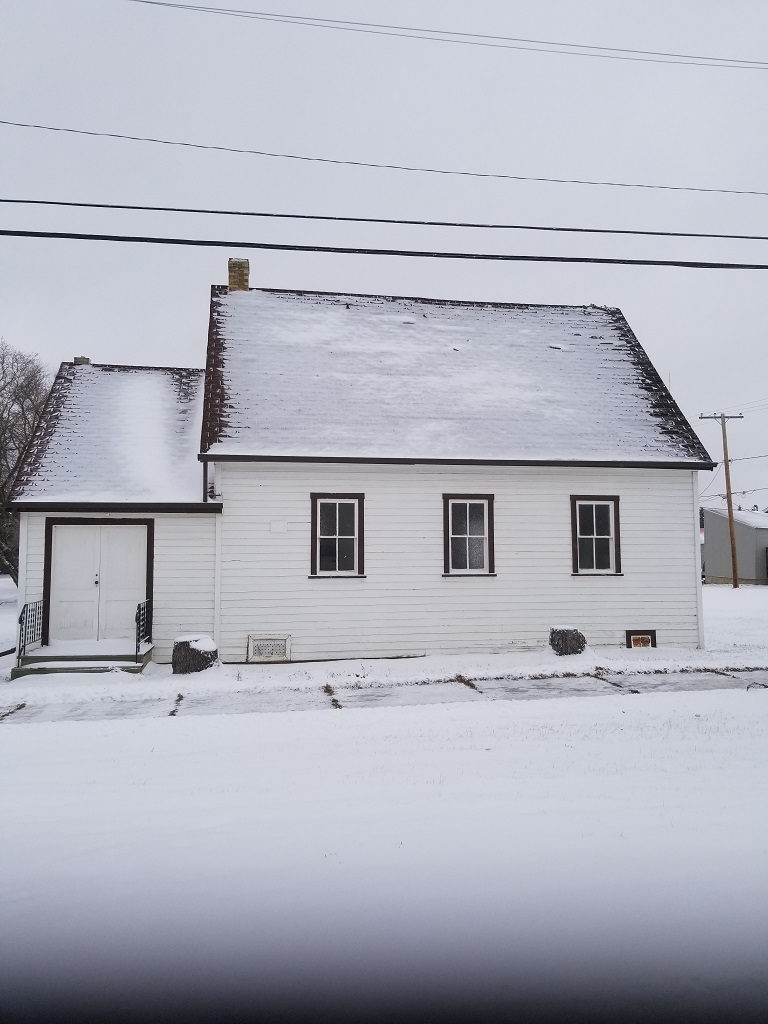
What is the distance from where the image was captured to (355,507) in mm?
13906

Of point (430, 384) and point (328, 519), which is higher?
point (430, 384)

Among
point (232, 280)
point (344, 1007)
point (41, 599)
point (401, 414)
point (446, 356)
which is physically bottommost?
point (344, 1007)

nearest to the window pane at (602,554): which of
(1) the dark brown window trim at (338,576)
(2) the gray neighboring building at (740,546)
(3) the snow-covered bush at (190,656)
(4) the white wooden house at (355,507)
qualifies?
(4) the white wooden house at (355,507)

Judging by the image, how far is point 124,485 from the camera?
13609 millimetres

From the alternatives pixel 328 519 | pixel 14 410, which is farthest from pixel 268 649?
pixel 14 410

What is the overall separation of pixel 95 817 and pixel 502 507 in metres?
10.3

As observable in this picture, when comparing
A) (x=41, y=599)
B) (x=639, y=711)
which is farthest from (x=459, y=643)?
(x=41, y=599)

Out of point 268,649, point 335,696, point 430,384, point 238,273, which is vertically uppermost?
point 238,273

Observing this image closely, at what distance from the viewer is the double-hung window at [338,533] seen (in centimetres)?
1372

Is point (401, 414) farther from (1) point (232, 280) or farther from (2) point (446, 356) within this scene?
(1) point (232, 280)

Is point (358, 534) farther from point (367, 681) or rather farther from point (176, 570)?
point (176, 570)

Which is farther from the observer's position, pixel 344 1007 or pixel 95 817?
pixel 95 817

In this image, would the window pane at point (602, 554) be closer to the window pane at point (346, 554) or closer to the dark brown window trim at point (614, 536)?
the dark brown window trim at point (614, 536)

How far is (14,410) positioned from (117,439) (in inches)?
1430
